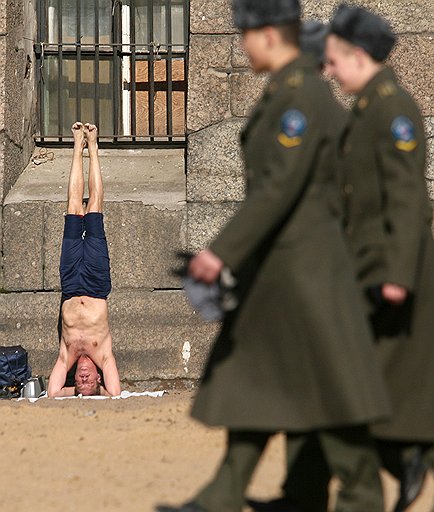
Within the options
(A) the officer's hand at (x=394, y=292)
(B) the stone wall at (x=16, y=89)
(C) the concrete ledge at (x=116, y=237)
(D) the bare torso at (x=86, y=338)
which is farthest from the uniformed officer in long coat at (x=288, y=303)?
(B) the stone wall at (x=16, y=89)

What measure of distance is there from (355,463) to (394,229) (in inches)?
30.2

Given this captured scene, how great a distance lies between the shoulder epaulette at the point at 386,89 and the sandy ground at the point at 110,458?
172cm

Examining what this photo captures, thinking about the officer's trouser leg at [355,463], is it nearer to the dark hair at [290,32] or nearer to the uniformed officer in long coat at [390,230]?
the uniformed officer in long coat at [390,230]

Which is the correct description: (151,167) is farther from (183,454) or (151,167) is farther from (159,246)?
(183,454)

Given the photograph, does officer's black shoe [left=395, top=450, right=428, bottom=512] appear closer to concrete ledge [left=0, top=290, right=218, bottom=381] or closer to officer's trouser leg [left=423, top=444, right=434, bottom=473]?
officer's trouser leg [left=423, top=444, right=434, bottom=473]

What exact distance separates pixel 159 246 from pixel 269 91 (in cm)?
583

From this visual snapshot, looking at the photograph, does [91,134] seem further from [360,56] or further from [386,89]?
[386,89]

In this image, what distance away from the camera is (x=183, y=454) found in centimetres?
641

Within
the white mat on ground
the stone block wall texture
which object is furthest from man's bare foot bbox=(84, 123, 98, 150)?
the white mat on ground

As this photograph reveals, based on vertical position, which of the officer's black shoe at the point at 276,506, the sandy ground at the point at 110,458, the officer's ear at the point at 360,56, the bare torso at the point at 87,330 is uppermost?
the officer's ear at the point at 360,56

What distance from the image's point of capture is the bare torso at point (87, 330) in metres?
9.52

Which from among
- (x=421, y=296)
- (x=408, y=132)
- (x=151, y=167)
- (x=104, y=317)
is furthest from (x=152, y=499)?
(x=151, y=167)

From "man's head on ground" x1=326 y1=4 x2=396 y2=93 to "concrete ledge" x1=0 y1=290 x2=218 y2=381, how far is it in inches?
207

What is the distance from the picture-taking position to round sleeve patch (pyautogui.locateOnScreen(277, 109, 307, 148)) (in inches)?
161
